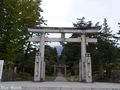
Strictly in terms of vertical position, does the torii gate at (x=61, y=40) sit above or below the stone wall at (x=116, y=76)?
above

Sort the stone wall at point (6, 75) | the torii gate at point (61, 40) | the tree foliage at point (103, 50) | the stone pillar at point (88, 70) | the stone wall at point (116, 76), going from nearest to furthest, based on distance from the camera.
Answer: the stone pillar at point (88, 70) < the torii gate at point (61, 40) < the stone wall at point (6, 75) < the stone wall at point (116, 76) < the tree foliage at point (103, 50)

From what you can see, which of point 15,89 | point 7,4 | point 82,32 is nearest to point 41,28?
point 82,32

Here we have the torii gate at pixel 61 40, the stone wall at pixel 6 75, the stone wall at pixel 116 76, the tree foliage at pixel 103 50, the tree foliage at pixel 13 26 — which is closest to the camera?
the torii gate at pixel 61 40

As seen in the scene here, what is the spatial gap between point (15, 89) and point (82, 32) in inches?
369

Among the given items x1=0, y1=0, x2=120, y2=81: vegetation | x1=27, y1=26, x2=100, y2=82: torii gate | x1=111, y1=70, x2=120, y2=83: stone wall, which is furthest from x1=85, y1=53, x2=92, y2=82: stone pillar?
→ x1=0, y1=0, x2=120, y2=81: vegetation

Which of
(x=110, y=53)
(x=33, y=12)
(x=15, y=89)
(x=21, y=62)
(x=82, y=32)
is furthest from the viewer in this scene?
(x=21, y=62)

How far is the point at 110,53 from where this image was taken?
21.2 m

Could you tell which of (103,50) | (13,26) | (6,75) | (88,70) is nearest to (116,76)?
(88,70)

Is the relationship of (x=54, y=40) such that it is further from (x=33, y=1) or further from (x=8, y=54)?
(x=33, y=1)

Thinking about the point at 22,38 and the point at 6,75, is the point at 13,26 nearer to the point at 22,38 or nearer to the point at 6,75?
the point at 22,38

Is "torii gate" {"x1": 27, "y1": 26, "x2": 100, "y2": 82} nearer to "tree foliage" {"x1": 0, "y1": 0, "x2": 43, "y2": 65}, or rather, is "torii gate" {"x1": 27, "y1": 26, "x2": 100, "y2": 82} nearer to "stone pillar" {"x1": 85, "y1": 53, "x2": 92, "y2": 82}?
"stone pillar" {"x1": 85, "y1": 53, "x2": 92, "y2": 82}

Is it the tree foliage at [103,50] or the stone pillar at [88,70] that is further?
the tree foliage at [103,50]

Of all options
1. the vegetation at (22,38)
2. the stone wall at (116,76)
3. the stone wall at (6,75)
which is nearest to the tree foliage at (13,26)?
the vegetation at (22,38)

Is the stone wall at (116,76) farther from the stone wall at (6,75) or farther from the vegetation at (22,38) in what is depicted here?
the stone wall at (6,75)
